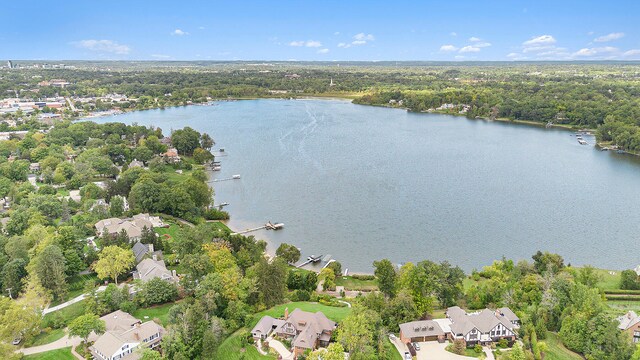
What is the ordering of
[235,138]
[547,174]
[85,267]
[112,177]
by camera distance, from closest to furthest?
[85,267] < [112,177] < [547,174] < [235,138]

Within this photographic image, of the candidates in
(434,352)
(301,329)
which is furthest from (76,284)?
(434,352)

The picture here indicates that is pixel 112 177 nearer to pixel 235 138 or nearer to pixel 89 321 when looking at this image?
pixel 235 138

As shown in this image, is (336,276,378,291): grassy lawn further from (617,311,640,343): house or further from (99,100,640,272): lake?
(617,311,640,343): house

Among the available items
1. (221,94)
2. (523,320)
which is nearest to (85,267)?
(523,320)

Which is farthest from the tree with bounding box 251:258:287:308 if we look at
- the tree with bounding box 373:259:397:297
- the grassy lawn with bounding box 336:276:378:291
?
the tree with bounding box 373:259:397:297

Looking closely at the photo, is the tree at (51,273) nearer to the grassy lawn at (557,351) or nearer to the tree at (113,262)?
the tree at (113,262)
